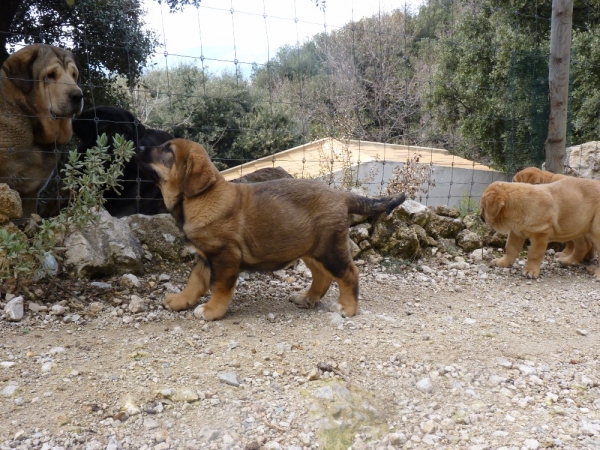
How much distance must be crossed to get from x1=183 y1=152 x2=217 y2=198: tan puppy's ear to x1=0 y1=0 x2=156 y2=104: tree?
185 cm

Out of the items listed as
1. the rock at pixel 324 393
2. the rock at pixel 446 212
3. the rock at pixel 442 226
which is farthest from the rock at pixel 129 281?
the rock at pixel 446 212

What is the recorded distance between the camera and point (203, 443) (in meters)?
3.15

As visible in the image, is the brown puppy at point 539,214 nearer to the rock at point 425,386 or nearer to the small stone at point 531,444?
the rock at point 425,386

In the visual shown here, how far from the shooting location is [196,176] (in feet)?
15.6

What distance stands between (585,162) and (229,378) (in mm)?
7606

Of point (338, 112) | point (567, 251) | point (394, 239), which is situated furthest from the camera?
point (338, 112)

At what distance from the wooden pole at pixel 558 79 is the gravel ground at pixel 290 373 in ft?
10.8

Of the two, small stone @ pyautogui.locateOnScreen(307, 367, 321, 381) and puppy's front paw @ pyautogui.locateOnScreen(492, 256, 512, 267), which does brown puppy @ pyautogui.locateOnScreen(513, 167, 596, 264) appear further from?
small stone @ pyautogui.locateOnScreen(307, 367, 321, 381)

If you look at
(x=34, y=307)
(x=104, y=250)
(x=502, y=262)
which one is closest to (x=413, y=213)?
(x=502, y=262)

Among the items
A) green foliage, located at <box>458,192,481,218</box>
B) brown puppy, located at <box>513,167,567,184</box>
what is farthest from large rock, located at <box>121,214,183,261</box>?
brown puppy, located at <box>513,167,567,184</box>

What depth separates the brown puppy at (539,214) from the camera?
21.9 ft

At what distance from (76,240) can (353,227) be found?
300 cm

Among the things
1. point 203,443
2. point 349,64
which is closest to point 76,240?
point 203,443

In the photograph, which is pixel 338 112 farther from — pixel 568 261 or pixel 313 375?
pixel 313 375
